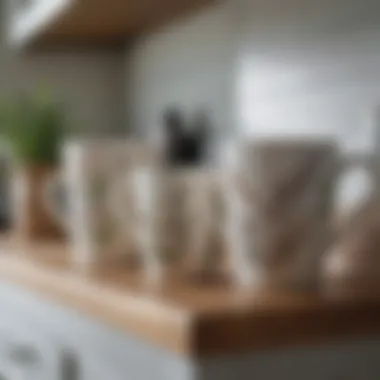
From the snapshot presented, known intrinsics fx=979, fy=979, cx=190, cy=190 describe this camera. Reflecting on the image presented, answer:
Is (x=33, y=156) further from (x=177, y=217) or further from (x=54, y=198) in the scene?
(x=177, y=217)

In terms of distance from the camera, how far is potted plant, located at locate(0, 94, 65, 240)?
70.8 inches

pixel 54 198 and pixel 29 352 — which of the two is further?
pixel 54 198

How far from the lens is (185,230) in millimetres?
1093

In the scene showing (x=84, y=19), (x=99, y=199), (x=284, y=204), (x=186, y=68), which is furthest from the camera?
(x=84, y=19)

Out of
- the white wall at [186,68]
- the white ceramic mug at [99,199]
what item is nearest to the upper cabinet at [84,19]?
the white wall at [186,68]

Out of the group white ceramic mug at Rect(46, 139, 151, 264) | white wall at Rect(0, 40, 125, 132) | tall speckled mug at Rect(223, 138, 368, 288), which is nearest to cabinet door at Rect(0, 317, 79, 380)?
white ceramic mug at Rect(46, 139, 151, 264)

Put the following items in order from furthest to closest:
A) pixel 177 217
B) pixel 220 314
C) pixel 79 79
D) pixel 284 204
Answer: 1. pixel 79 79
2. pixel 177 217
3. pixel 284 204
4. pixel 220 314

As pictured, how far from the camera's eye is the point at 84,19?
7.11 ft

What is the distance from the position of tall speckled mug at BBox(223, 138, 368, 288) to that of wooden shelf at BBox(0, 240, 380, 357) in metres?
0.03

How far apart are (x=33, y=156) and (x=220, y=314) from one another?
1042mm

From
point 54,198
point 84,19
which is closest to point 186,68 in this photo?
point 84,19

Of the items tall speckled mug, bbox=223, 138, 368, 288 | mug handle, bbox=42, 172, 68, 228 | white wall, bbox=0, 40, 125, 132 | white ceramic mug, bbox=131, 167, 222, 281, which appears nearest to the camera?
tall speckled mug, bbox=223, 138, 368, 288

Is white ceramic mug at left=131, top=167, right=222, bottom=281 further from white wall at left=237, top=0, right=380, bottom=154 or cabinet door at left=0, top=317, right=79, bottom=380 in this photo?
white wall at left=237, top=0, right=380, bottom=154

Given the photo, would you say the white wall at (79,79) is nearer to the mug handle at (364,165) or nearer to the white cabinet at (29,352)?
the white cabinet at (29,352)
